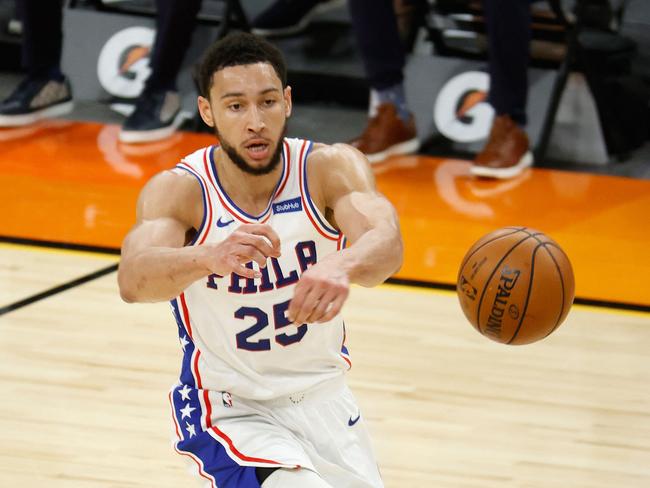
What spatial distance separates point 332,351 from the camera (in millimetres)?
3443

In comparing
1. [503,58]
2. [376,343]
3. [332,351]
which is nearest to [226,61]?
[332,351]

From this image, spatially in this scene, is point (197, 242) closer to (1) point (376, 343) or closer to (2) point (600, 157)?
(1) point (376, 343)

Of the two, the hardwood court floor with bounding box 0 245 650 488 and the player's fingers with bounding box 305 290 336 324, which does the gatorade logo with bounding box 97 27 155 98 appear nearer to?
the hardwood court floor with bounding box 0 245 650 488

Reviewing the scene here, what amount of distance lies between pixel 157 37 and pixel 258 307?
427 centimetres

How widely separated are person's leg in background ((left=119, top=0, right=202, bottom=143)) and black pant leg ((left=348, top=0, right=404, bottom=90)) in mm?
988

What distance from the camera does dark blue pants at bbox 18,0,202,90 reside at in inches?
283

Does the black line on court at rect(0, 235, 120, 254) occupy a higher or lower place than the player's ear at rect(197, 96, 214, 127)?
lower

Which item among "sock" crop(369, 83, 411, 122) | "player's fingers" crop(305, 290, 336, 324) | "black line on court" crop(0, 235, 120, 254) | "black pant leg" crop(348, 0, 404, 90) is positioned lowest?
"black line on court" crop(0, 235, 120, 254)

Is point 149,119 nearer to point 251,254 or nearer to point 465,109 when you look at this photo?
point 465,109

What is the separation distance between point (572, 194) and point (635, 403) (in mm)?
2322

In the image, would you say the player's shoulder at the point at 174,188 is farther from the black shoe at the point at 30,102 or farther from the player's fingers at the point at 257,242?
the black shoe at the point at 30,102

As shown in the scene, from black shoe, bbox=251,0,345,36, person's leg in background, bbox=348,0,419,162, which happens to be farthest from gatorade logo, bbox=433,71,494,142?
black shoe, bbox=251,0,345,36

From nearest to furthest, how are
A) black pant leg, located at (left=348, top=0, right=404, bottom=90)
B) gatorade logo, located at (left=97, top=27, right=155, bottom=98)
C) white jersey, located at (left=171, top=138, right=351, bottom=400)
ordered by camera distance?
white jersey, located at (left=171, top=138, right=351, bottom=400) → black pant leg, located at (left=348, top=0, right=404, bottom=90) → gatorade logo, located at (left=97, top=27, right=155, bottom=98)

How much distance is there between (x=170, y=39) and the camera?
721 cm
